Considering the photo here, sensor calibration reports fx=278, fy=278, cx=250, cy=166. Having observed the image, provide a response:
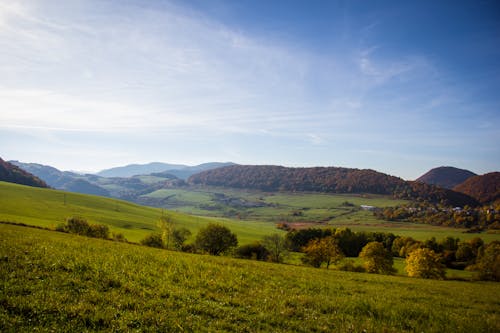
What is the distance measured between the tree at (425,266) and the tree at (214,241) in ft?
150

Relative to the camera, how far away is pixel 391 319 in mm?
12953

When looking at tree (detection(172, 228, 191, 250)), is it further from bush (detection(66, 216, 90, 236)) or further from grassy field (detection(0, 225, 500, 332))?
grassy field (detection(0, 225, 500, 332))

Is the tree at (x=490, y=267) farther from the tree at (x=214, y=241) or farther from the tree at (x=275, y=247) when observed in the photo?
the tree at (x=214, y=241)

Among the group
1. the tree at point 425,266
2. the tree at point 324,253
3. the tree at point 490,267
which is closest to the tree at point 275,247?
the tree at point 324,253

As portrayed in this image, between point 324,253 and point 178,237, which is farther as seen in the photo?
point 178,237

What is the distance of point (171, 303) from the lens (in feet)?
36.1

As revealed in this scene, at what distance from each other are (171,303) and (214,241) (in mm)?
67552

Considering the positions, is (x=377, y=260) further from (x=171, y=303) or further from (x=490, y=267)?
(x=171, y=303)

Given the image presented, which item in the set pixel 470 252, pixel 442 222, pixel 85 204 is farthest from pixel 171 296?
pixel 442 222

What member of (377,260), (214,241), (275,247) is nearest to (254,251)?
(275,247)

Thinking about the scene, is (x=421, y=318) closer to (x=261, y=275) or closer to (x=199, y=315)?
(x=261, y=275)

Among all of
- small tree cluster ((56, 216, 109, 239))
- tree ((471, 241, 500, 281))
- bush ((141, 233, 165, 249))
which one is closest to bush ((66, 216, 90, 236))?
small tree cluster ((56, 216, 109, 239))

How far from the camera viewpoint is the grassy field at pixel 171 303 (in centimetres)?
899

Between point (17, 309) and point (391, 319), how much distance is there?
14738 mm
